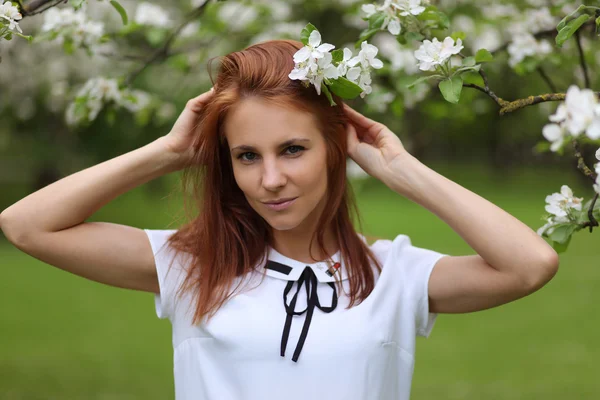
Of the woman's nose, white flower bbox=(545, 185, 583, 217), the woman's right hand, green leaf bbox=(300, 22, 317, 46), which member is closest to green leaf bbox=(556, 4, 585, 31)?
white flower bbox=(545, 185, 583, 217)

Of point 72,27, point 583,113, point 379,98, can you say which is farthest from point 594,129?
point 72,27

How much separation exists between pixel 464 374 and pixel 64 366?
3225mm

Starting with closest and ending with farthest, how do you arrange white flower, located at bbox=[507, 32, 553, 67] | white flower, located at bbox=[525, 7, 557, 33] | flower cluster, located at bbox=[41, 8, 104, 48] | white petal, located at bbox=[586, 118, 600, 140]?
1. white petal, located at bbox=[586, 118, 600, 140]
2. flower cluster, located at bbox=[41, 8, 104, 48]
3. white flower, located at bbox=[507, 32, 553, 67]
4. white flower, located at bbox=[525, 7, 557, 33]

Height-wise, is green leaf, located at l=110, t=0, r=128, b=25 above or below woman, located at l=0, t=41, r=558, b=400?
above

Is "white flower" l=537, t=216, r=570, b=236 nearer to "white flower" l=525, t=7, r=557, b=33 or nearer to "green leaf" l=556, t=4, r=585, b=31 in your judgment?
"green leaf" l=556, t=4, r=585, b=31

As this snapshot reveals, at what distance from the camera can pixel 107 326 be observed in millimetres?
7387

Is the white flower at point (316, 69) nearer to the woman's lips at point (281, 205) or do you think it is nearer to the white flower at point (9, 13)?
the woman's lips at point (281, 205)

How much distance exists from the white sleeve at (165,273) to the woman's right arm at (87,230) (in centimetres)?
2

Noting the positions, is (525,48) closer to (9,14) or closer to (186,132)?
(186,132)

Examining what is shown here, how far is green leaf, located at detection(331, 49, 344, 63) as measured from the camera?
6.06 feet

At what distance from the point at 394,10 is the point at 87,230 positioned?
42.3 inches

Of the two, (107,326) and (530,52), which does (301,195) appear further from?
(107,326)

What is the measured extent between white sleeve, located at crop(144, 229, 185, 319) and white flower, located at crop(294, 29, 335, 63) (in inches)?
24.8

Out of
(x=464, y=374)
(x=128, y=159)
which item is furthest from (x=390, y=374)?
(x=464, y=374)
